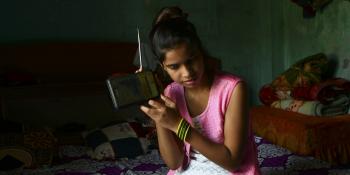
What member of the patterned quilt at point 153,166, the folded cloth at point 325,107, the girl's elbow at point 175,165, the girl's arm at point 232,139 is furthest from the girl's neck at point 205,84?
the folded cloth at point 325,107

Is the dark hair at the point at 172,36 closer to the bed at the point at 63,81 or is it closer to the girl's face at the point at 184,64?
the girl's face at the point at 184,64

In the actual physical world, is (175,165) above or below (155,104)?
below

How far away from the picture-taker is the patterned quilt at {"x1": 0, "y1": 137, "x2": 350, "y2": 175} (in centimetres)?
184

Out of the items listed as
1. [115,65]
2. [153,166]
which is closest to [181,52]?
[153,166]

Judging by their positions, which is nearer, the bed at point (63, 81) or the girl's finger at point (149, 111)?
the girl's finger at point (149, 111)

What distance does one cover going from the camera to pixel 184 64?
1.04m

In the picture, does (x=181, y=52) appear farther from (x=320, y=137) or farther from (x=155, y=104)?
(x=320, y=137)

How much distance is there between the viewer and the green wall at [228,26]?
3.29m

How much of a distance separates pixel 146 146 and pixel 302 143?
985 millimetres

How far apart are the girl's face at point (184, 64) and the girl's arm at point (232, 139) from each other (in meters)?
0.13

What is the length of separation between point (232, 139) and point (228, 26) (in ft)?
10.1

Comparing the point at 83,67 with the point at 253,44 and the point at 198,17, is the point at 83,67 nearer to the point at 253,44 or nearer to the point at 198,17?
the point at 198,17

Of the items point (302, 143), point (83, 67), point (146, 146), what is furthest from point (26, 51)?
point (302, 143)

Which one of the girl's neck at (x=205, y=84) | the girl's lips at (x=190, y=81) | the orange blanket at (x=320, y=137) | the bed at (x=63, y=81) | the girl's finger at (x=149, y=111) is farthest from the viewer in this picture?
the bed at (x=63, y=81)
